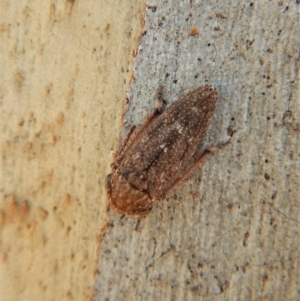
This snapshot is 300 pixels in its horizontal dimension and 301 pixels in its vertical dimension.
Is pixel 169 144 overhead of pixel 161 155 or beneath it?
overhead

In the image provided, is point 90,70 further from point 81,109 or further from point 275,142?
point 275,142

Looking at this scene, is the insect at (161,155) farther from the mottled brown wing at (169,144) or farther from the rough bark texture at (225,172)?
the rough bark texture at (225,172)

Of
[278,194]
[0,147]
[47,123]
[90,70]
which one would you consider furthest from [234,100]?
[0,147]

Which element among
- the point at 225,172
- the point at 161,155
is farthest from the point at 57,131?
the point at 225,172

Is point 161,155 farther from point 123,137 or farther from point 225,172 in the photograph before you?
point 225,172

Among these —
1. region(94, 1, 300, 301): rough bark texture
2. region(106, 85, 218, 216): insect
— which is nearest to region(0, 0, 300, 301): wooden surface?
region(94, 1, 300, 301): rough bark texture

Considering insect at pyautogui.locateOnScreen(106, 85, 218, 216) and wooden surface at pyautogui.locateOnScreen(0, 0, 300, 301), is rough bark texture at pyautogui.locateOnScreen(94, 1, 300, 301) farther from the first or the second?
insect at pyautogui.locateOnScreen(106, 85, 218, 216)

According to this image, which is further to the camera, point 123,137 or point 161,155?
point 123,137

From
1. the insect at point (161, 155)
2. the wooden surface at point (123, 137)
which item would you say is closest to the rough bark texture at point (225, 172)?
the wooden surface at point (123, 137)
